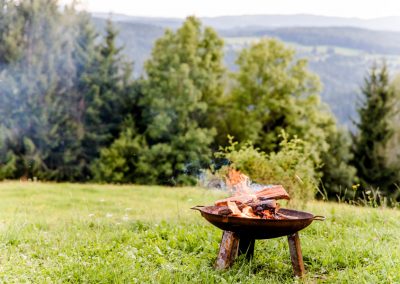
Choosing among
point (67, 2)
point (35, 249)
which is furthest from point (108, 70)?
point (35, 249)

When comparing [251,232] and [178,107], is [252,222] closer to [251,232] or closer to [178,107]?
[251,232]

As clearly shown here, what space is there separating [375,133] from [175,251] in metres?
19.6

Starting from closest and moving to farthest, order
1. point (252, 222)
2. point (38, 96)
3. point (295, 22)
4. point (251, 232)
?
point (252, 222) → point (251, 232) → point (38, 96) → point (295, 22)

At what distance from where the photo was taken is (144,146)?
71.1 ft

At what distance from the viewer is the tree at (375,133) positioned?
2258 centimetres

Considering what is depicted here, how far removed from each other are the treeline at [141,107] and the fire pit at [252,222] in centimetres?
1547

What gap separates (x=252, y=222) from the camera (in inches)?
167

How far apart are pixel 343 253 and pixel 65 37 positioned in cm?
1980

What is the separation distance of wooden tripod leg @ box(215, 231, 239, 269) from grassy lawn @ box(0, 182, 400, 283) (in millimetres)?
85

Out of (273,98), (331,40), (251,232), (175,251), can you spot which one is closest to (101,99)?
(273,98)

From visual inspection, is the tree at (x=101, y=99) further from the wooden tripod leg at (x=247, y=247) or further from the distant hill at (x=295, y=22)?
the distant hill at (x=295, y=22)

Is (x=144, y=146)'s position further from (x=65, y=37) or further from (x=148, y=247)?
(x=148, y=247)

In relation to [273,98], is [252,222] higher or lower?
higher

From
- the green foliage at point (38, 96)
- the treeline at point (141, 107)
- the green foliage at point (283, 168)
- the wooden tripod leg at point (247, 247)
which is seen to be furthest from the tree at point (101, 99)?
the wooden tripod leg at point (247, 247)
